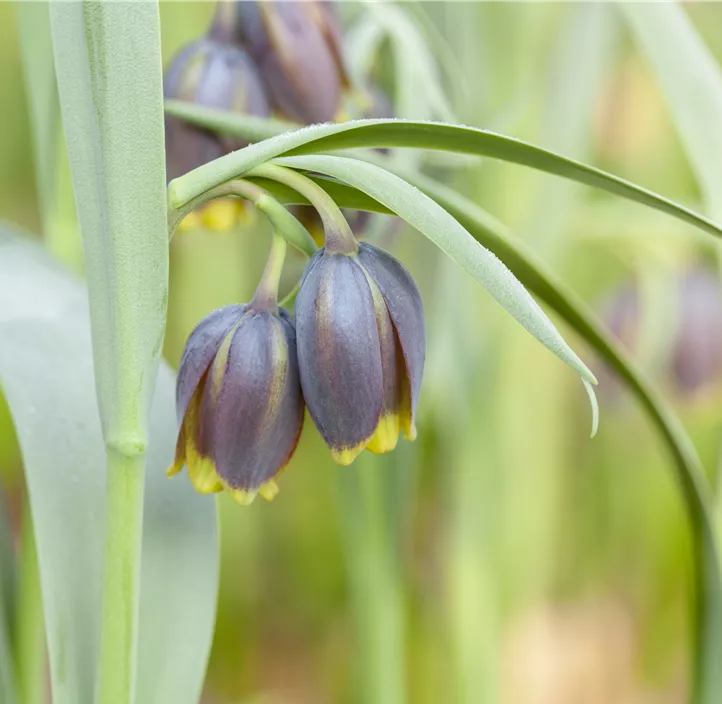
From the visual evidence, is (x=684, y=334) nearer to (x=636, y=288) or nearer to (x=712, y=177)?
(x=636, y=288)

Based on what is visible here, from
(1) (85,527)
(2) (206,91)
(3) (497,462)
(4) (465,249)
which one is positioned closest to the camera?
(4) (465,249)

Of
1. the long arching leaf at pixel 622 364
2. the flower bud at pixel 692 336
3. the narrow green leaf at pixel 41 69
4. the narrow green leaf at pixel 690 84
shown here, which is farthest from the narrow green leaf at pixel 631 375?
the flower bud at pixel 692 336

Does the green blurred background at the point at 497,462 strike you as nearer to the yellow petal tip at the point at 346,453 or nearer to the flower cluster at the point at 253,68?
the flower cluster at the point at 253,68

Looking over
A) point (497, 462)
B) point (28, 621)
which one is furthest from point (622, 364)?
point (497, 462)

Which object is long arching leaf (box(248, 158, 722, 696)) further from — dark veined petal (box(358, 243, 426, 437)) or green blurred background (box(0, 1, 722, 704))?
green blurred background (box(0, 1, 722, 704))

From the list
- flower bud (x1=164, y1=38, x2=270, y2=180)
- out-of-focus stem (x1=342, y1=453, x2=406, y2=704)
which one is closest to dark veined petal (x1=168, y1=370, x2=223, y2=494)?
flower bud (x1=164, y1=38, x2=270, y2=180)

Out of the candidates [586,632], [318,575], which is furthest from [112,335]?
[586,632]

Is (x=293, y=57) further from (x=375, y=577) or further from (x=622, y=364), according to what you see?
(x=375, y=577)
